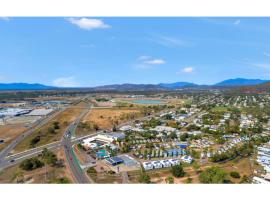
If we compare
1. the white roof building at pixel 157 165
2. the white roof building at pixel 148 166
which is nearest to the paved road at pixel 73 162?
the white roof building at pixel 148 166

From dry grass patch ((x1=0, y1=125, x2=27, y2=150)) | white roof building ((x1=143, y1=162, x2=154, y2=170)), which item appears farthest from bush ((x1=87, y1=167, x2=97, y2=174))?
dry grass patch ((x1=0, y1=125, x2=27, y2=150))

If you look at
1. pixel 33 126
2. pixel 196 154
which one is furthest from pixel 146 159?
pixel 33 126

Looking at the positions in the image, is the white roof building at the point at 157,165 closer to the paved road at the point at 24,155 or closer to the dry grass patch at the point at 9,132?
the paved road at the point at 24,155

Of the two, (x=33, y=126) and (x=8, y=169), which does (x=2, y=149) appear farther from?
(x=33, y=126)

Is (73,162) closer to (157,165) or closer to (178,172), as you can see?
(157,165)

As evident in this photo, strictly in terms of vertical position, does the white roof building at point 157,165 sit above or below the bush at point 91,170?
above

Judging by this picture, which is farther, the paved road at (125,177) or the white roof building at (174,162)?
the white roof building at (174,162)

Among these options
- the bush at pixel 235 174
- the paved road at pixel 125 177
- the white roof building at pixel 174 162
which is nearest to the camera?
the paved road at pixel 125 177

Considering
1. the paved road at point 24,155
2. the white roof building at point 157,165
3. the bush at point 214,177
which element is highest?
the bush at point 214,177

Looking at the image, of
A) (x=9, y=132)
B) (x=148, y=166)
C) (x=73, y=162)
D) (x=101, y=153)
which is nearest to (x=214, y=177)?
(x=148, y=166)

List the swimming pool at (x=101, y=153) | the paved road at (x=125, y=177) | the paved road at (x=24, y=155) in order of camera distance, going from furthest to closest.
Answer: the swimming pool at (x=101, y=153) < the paved road at (x=24, y=155) < the paved road at (x=125, y=177)

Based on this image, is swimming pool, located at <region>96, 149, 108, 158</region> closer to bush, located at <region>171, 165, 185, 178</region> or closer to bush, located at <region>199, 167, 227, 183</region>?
bush, located at <region>171, 165, 185, 178</region>
